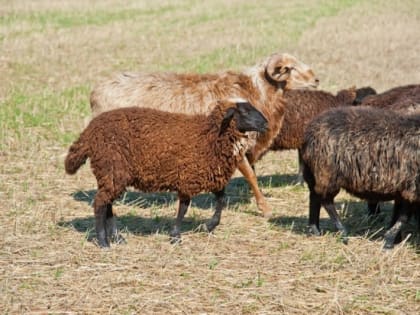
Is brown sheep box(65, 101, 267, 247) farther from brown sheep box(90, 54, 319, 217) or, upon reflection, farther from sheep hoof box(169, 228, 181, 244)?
brown sheep box(90, 54, 319, 217)

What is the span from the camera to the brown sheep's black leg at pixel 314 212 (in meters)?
8.58

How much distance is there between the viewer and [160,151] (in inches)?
313

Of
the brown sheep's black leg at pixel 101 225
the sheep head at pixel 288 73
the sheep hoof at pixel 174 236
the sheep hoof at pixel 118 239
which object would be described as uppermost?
the sheep head at pixel 288 73

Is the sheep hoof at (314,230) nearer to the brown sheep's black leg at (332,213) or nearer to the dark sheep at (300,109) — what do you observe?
the brown sheep's black leg at (332,213)

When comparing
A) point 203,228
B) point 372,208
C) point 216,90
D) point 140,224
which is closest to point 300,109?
point 216,90

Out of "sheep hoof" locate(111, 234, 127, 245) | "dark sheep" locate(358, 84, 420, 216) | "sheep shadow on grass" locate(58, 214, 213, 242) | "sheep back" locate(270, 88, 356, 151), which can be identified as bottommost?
"sheep shadow on grass" locate(58, 214, 213, 242)

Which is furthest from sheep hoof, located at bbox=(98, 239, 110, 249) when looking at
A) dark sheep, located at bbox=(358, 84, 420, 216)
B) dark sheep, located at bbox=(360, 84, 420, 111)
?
dark sheep, located at bbox=(360, 84, 420, 111)

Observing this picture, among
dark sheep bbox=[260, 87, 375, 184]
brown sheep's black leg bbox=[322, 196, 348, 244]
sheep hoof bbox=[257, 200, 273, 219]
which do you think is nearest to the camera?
brown sheep's black leg bbox=[322, 196, 348, 244]

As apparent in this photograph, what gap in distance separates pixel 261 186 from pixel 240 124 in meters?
3.12

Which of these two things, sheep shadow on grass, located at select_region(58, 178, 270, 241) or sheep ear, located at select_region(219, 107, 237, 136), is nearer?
sheep ear, located at select_region(219, 107, 237, 136)

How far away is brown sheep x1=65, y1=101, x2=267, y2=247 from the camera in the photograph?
25.8ft

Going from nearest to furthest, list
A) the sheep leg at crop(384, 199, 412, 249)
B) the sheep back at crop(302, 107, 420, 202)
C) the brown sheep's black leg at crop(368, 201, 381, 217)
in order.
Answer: the sheep back at crop(302, 107, 420, 202) → the sheep leg at crop(384, 199, 412, 249) → the brown sheep's black leg at crop(368, 201, 381, 217)

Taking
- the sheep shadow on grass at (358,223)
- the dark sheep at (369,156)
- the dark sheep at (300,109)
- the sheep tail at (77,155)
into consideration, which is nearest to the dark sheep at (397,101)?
the sheep shadow on grass at (358,223)

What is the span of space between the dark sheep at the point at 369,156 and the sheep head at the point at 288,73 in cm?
209
